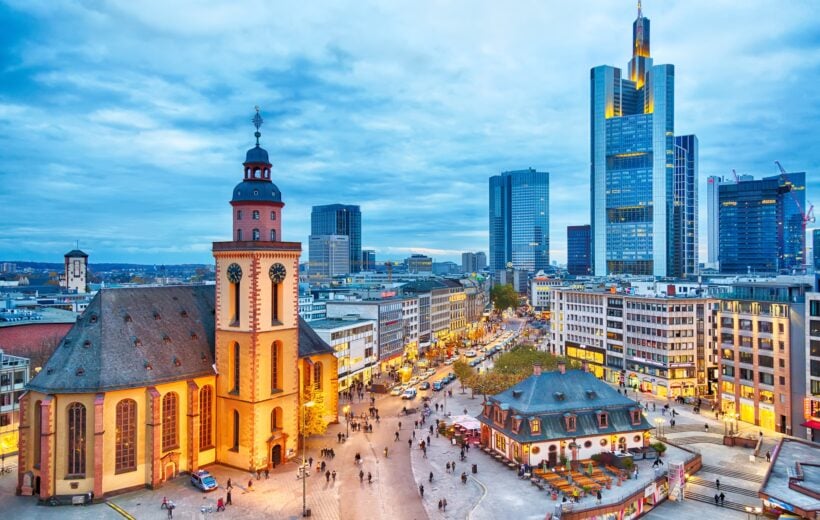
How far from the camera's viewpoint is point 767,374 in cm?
7994

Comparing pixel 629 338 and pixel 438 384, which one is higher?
pixel 629 338

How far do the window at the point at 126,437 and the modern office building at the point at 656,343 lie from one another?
6920cm

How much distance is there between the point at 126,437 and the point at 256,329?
15140 millimetres

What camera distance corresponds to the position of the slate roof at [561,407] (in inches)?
2445

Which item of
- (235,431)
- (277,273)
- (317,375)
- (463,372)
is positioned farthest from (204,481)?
(463,372)

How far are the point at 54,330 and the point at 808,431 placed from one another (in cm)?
9845

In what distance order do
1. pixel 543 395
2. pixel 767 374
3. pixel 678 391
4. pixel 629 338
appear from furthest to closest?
1. pixel 629 338
2. pixel 678 391
3. pixel 767 374
4. pixel 543 395

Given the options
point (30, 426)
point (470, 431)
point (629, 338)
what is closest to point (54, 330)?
point (30, 426)

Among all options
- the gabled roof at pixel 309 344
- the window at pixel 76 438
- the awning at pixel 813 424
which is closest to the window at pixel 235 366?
the gabled roof at pixel 309 344

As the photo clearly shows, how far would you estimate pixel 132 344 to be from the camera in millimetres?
A: 55469

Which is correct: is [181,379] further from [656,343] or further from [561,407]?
[656,343]

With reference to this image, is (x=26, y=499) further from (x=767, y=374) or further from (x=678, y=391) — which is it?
(x=678, y=391)

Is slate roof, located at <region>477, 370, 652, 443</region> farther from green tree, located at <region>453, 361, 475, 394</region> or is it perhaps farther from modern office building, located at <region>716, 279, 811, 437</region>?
green tree, located at <region>453, 361, 475, 394</region>

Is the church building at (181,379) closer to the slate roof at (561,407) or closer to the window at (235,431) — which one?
the window at (235,431)
